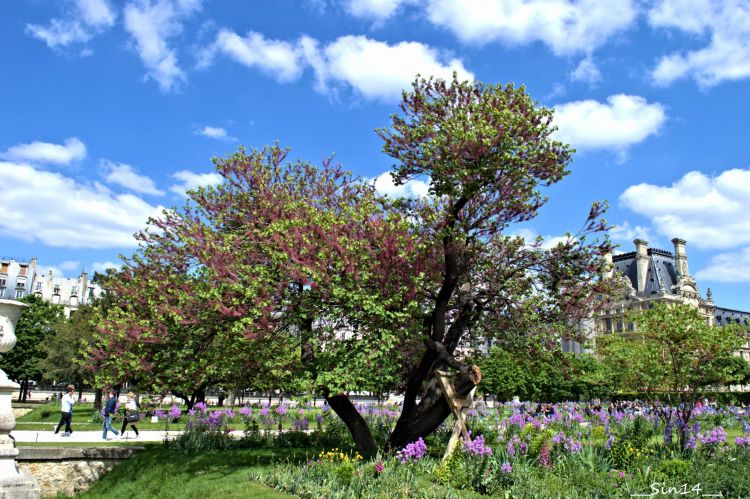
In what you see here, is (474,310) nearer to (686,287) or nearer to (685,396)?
(685,396)

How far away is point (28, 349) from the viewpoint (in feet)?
174

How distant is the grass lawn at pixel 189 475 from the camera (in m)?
11.6

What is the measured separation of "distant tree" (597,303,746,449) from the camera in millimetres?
13898

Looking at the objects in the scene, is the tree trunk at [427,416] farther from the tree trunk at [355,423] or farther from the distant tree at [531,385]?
the distant tree at [531,385]

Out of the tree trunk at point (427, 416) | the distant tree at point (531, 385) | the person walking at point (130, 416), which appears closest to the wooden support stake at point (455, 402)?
the tree trunk at point (427, 416)

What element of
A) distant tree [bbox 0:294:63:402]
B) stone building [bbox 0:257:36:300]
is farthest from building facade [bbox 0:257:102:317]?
distant tree [bbox 0:294:63:402]

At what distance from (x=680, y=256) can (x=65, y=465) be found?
93.0 m

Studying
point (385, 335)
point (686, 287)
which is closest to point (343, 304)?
point (385, 335)

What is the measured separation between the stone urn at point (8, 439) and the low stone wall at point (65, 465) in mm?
5497

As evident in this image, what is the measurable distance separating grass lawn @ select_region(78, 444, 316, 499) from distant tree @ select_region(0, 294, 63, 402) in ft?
133

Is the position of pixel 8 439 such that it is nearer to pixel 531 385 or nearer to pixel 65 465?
pixel 65 465

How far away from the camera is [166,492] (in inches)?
485

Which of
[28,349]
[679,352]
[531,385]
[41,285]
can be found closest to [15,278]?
[41,285]

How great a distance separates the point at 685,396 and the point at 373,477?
390 inches
